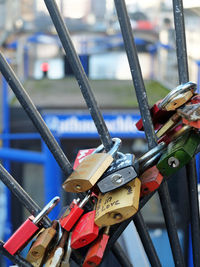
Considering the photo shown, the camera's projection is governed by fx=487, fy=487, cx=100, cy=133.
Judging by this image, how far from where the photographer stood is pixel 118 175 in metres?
0.73

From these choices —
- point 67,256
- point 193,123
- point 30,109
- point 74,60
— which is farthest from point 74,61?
point 67,256

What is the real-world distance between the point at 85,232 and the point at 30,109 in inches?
8.3

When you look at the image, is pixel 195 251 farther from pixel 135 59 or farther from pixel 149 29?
pixel 149 29

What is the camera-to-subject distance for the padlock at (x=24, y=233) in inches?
30.5

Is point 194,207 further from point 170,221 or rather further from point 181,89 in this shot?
point 181,89

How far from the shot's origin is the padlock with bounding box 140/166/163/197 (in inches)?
29.4

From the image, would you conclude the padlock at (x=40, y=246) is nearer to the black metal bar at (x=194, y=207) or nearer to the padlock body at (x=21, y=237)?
the padlock body at (x=21, y=237)

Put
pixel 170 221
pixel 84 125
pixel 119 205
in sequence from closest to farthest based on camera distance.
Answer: pixel 119 205 < pixel 170 221 < pixel 84 125

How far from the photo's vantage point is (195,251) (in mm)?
854

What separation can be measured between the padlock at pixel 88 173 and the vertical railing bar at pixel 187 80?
15 centimetres

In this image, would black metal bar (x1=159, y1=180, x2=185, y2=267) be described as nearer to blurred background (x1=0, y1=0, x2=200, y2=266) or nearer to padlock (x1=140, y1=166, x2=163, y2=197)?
padlock (x1=140, y1=166, x2=163, y2=197)

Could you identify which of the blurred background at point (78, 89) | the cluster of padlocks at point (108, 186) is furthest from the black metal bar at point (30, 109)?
the blurred background at point (78, 89)

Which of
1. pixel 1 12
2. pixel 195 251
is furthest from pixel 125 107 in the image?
pixel 1 12

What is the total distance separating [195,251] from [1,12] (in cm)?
858
